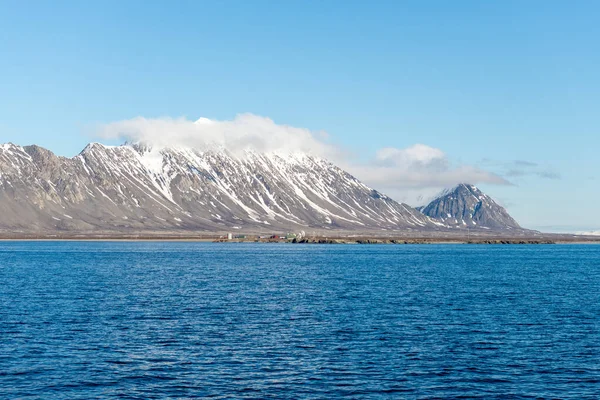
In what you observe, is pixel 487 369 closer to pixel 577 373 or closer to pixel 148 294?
pixel 577 373

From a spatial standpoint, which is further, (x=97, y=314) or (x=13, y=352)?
(x=97, y=314)

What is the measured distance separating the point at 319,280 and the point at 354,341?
58.6m

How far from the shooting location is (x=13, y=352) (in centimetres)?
4988

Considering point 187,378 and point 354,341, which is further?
point 354,341

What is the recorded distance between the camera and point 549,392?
40656mm

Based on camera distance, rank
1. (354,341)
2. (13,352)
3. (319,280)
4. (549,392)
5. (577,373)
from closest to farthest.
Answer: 1. (549,392)
2. (577,373)
3. (13,352)
4. (354,341)
5. (319,280)

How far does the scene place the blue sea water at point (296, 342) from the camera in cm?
4159

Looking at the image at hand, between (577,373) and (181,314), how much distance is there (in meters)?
36.8

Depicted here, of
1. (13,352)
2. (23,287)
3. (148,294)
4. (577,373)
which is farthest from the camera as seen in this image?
(23,287)

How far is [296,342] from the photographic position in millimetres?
54750

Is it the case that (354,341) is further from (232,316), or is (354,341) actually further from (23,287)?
(23,287)

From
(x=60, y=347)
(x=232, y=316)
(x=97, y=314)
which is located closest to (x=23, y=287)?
(x=97, y=314)

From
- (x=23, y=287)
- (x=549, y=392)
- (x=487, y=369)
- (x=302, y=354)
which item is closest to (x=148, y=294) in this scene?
(x=23, y=287)

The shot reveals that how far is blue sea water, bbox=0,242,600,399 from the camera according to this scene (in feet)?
136
